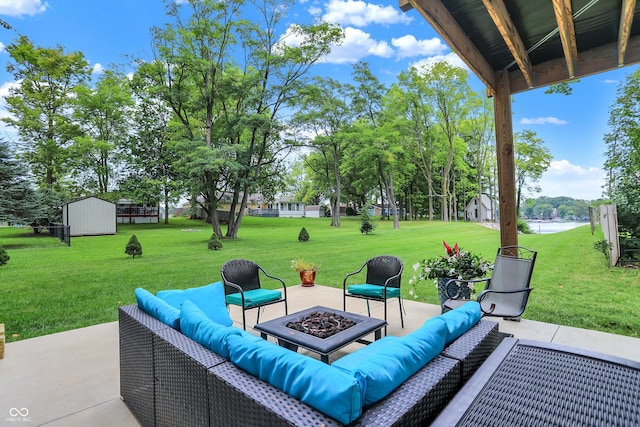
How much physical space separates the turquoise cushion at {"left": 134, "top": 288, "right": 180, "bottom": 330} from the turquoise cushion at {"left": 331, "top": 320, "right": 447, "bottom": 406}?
82cm

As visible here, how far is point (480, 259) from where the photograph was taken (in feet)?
11.2

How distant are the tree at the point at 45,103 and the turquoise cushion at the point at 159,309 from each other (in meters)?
6.96

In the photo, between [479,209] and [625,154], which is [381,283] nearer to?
[625,154]

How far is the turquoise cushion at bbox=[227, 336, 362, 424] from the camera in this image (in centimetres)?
80

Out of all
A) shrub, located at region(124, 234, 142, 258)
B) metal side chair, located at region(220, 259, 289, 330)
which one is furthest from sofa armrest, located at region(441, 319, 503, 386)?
shrub, located at region(124, 234, 142, 258)

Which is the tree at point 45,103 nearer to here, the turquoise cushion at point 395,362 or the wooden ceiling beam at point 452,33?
the wooden ceiling beam at point 452,33

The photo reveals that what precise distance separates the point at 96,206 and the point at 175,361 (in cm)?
881

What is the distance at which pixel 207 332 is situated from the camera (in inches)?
50.6

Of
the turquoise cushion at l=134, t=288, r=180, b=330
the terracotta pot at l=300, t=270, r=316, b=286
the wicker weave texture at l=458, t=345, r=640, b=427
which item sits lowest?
the terracotta pot at l=300, t=270, r=316, b=286

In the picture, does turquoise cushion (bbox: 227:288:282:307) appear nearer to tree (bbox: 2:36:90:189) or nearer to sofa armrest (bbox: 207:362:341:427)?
sofa armrest (bbox: 207:362:341:427)

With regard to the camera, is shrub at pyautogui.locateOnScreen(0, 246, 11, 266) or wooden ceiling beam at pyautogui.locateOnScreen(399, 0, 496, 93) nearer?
wooden ceiling beam at pyautogui.locateOnScreen(399, 0, 496, 93)

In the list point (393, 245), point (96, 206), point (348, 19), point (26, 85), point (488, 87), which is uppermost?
point (348, 19)

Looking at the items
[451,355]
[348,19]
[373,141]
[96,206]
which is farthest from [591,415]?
[373,141]

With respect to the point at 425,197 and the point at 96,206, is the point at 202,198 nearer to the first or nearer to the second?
the point at 96,206
